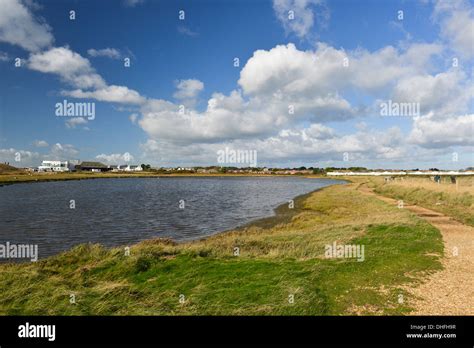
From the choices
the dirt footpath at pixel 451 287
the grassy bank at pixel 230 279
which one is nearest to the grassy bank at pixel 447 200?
the dirt footpath at pixel 451 287

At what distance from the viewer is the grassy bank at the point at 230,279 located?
968cm

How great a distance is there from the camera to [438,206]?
36719 mm

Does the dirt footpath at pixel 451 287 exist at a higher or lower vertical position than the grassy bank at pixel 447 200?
lower

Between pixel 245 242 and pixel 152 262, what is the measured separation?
262 inches

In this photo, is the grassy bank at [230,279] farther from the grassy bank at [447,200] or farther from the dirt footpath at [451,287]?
the grassy bank at [447,200]

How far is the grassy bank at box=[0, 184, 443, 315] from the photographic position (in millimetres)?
9680

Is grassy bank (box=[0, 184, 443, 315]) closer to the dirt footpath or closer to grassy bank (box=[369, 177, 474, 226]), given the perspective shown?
the dirt footpath

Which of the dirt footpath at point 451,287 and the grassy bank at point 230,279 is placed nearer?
the dirt footpath at point 451,287

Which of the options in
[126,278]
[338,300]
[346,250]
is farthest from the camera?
[346,250]

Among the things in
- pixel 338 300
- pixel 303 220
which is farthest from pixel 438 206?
pixel 338 300

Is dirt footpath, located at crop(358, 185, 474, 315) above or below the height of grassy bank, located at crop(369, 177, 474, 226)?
below

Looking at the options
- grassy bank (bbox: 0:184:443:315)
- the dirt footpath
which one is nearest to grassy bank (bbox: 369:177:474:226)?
the dirt footpath

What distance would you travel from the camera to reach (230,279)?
12.2 meters
